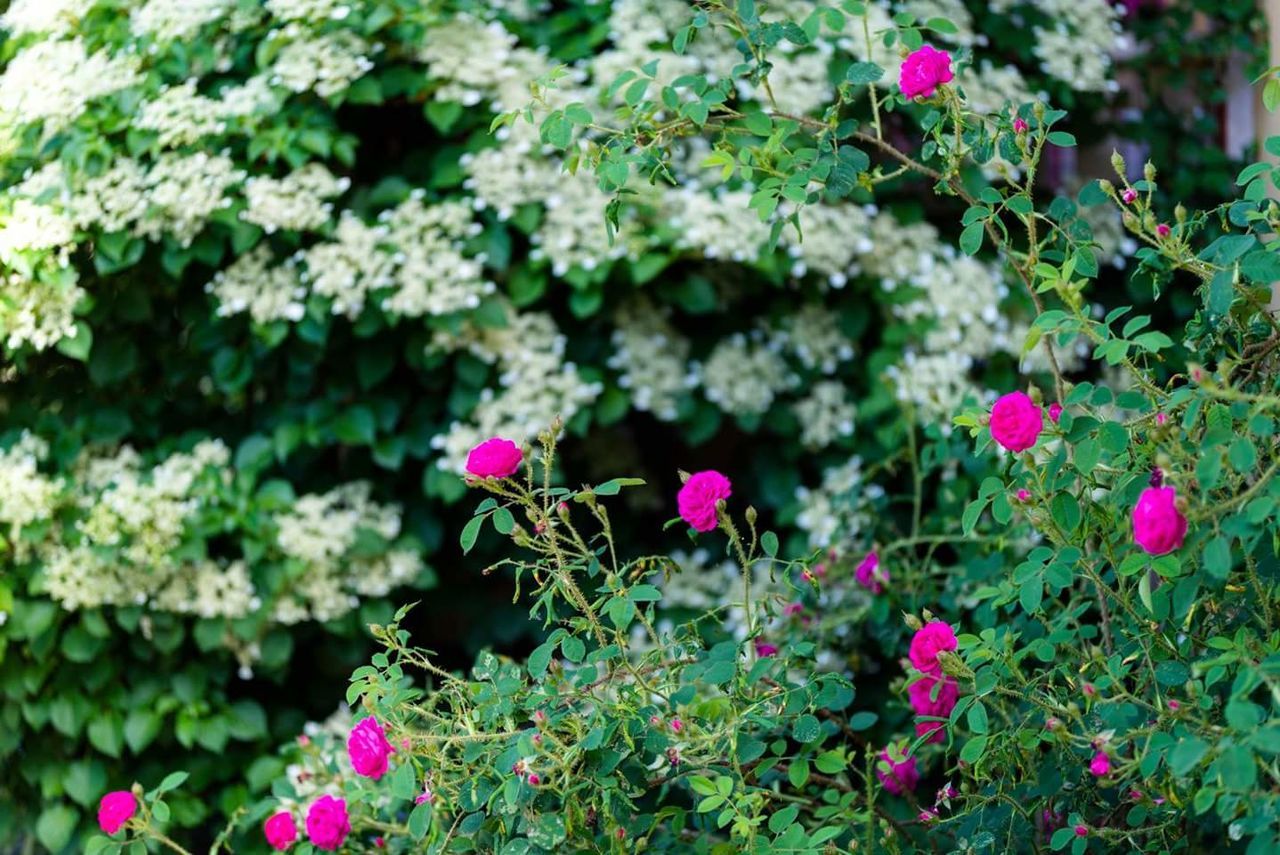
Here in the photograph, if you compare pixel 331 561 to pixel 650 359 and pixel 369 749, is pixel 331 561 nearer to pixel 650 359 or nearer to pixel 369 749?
pixel 650 359

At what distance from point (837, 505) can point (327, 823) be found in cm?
116

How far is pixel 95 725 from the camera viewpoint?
2.32 meters

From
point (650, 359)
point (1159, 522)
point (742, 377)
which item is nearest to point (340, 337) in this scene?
point (650, 359)

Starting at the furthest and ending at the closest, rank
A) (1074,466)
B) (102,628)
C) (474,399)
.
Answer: (474,399) → (102,628) → (1074,466)

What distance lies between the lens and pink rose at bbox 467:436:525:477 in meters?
1.32

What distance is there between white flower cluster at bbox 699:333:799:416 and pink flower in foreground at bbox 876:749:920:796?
0.90m

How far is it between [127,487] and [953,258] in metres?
1.69

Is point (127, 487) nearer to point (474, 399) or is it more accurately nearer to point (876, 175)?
point (474, 399)

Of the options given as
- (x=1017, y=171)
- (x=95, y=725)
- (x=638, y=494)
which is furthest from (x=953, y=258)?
(x=95, y=725)

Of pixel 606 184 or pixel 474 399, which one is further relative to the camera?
pixel 474 399

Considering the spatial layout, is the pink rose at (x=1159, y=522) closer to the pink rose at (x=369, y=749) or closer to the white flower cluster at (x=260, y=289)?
the pink rose at (x=369, y=749)

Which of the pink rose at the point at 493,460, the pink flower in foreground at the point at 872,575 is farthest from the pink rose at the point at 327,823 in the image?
the pink flower in foreground at the point at 872,575

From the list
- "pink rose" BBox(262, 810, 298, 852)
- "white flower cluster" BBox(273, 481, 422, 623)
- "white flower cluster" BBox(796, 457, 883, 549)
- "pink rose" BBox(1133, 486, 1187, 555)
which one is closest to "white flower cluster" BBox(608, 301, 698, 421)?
"white flower cluster" BBox(796, 457, 883, 549)

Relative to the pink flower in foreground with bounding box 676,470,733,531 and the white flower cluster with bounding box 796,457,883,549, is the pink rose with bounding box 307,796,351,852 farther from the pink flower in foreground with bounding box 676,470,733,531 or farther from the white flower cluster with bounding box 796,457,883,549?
the white flower cluster with bounding box 796,457,883,549
